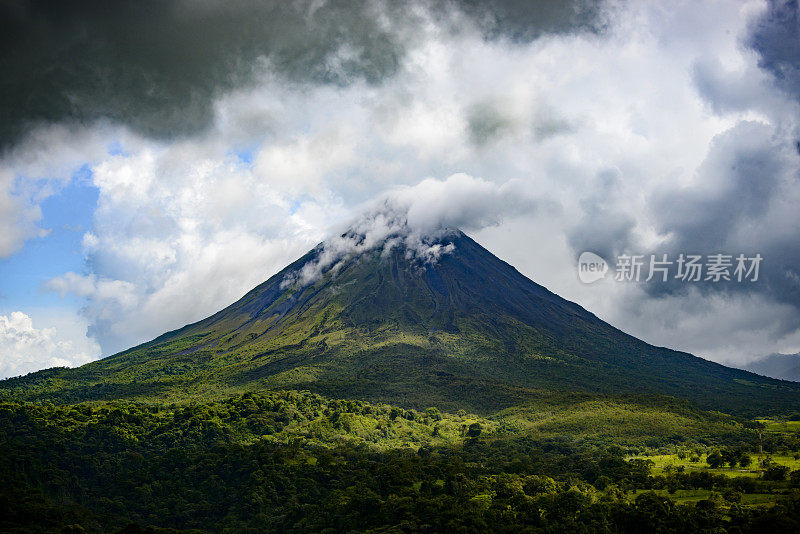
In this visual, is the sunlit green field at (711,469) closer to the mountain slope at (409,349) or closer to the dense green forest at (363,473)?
the dense green forest at (363,473)

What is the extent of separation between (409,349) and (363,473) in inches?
2896

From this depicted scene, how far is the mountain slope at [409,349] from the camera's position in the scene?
110m

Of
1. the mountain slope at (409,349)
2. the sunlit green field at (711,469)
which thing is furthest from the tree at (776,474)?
the mountain slope at (409,349)

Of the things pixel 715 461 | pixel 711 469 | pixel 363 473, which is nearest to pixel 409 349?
pixel 363 473

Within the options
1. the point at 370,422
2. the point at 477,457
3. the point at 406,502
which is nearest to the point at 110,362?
the point at 370,422

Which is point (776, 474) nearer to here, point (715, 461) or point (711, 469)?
point (711, 469)

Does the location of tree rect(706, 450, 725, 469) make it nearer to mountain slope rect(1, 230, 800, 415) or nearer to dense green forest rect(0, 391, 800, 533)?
dense green forest rect(0, 391, 800, 533)

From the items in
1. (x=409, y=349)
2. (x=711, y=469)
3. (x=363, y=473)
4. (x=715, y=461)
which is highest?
(x=409, y=349)

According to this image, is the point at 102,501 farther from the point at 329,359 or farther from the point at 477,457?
the point at 329,359

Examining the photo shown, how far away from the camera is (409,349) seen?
128000 millimetres

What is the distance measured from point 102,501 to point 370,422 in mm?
38977

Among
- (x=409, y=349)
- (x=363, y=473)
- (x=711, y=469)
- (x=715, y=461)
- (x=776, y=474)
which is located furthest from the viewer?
(x=409, y=349)

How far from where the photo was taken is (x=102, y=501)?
51312 mm

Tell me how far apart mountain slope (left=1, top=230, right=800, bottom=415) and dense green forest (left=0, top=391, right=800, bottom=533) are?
24208 millimetres
